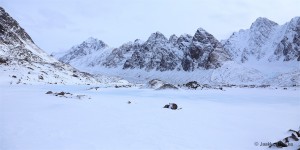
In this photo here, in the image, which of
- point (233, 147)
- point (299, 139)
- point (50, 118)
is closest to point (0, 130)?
point (50, 118)

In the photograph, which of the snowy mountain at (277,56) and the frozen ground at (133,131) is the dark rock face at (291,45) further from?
the frozen ground at (133,131)

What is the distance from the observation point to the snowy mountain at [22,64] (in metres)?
75.4

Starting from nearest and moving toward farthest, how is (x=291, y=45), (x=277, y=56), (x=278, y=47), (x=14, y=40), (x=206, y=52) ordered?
(x=14, y=40)
(x=291, y=45)
(x=277, y=56)
(x=278, y=47)
(x=206, y=52)

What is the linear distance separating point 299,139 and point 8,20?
Answer: 141 meters

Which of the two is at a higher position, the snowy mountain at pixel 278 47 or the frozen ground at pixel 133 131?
the snowy mountain at pixel 278 47

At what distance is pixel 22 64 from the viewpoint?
87.7 metres

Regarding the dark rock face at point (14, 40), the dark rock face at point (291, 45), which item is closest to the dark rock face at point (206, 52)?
the dark rock face at point (291, 45)

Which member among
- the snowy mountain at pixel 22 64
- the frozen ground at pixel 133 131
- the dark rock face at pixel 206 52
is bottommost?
the frozen ground at pixel 133 131

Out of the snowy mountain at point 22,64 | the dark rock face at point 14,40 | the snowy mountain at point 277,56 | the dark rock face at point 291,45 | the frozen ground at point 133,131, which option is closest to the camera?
the frozen ground at point 133,131

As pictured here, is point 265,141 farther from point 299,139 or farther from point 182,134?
point 182,134

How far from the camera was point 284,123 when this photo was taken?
18.8 metres

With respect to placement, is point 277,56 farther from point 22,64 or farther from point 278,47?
point 22,64

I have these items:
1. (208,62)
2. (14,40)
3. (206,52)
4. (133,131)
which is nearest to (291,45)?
(208,62)

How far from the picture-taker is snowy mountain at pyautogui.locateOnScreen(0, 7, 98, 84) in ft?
247
